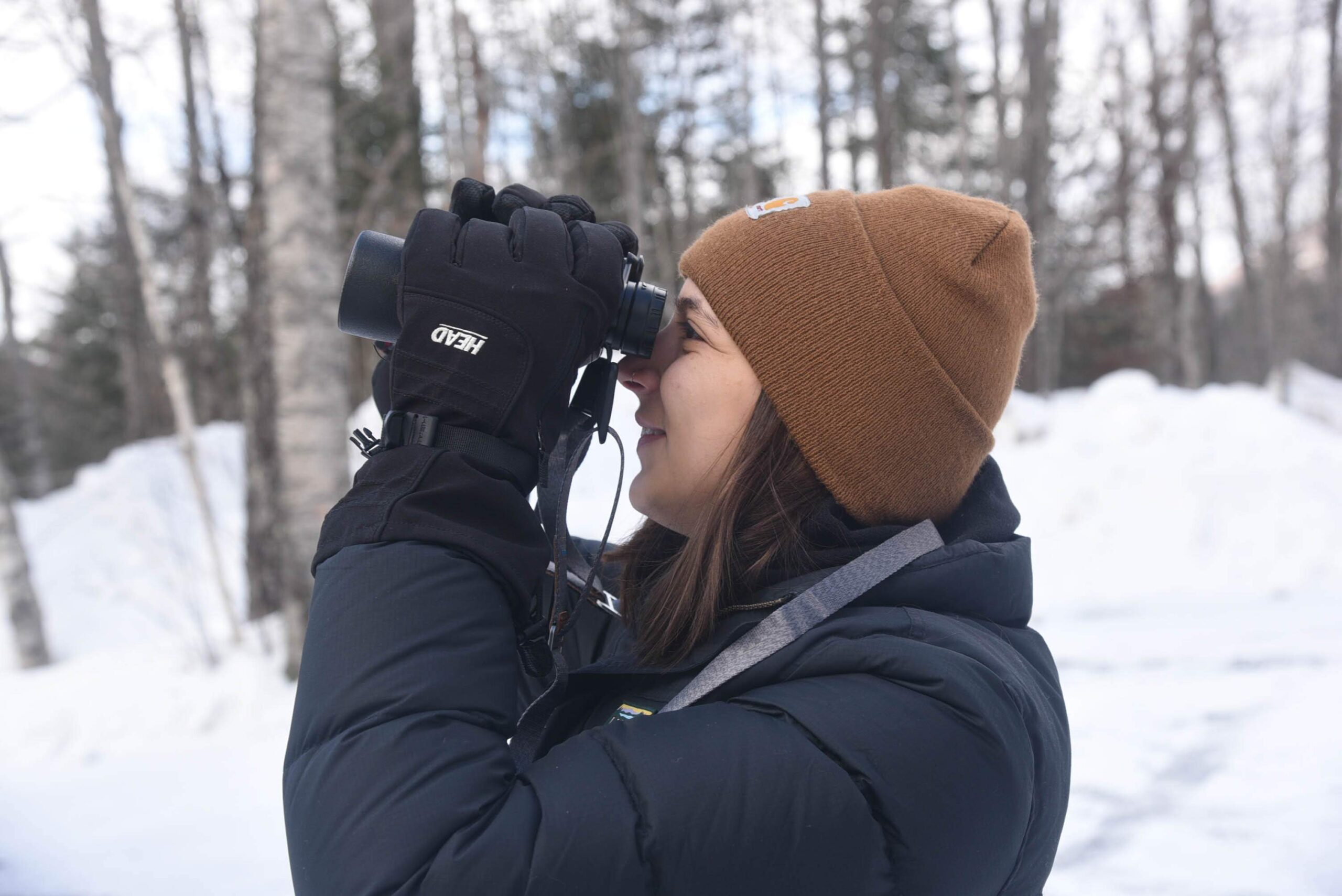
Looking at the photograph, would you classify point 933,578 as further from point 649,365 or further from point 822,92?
point 822,92

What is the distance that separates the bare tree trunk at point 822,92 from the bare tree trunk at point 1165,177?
5194mm

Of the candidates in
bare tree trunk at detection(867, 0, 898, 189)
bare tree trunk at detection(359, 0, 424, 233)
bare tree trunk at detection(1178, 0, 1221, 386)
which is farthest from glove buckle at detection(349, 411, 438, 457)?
bare tree trunk at detection(1178, 0, 1221, 386)

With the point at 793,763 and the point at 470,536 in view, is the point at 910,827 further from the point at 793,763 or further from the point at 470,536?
the point at 470,536

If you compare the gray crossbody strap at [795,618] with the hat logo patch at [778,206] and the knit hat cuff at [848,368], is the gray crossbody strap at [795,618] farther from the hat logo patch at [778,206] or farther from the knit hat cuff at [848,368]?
the hat logo patch at [778,206]

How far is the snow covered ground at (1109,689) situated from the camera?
2441 millimetres

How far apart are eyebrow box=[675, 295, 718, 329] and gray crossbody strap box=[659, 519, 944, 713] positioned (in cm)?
38

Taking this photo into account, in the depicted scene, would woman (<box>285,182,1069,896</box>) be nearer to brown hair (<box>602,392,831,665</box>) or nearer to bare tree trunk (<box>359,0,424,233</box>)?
brown hair (<box>602,392,831,665</box>)

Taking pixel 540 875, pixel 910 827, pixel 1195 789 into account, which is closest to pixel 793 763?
pixel 910 827

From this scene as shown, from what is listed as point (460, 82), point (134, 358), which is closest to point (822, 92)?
point (460, 82)

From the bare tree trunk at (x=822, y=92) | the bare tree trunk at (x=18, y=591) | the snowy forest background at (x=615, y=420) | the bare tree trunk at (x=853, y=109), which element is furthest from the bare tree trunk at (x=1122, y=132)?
the bare tree trunk at (x=18, y=591)

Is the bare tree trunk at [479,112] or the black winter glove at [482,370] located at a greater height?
the bare tree trunk at [479,112]

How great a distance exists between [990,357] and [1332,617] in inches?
192

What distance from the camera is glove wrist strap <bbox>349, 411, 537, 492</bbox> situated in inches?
39.4

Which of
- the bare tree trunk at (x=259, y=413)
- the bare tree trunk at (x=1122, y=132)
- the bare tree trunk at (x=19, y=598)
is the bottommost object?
the bare tree trunk at (x=19, y=598)
